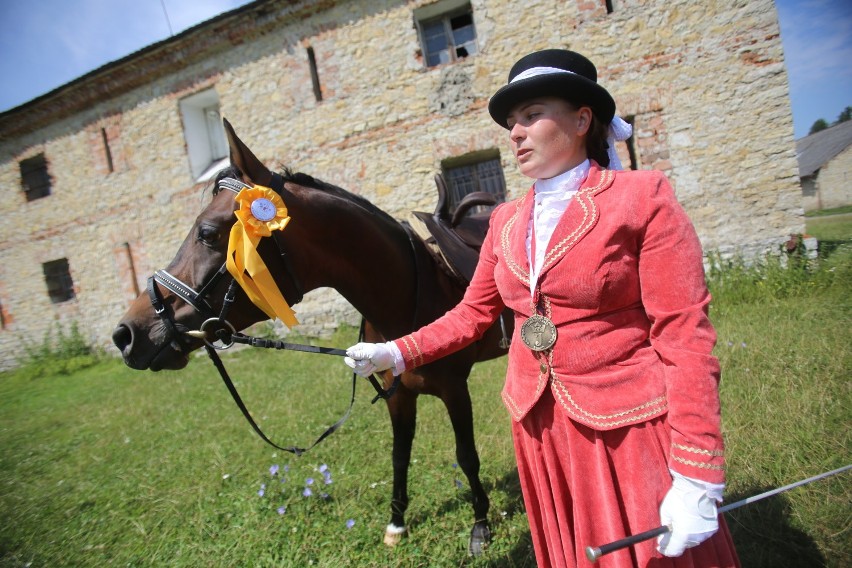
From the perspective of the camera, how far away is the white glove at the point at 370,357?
146 cm

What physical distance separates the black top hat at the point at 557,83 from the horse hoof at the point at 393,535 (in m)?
2.46

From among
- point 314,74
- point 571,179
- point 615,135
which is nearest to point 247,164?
point 571,179

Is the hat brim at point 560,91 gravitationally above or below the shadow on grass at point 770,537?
above

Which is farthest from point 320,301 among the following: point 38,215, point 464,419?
point 38,215

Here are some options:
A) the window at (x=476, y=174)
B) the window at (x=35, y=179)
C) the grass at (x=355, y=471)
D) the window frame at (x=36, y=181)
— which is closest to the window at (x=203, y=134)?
the window frame at (x=36, y=181)

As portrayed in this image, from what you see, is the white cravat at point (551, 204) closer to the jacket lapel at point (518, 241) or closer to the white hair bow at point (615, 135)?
the jacket lapel at point (518, 241)

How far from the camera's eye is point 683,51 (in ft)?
22.0

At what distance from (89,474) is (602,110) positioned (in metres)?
5.60

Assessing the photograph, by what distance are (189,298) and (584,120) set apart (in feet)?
5.25

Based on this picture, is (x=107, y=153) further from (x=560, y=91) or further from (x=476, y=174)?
(x=560, y=91)

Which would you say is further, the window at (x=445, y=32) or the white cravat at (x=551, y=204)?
the window at (x=445, y=32)

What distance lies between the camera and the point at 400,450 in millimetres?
2529

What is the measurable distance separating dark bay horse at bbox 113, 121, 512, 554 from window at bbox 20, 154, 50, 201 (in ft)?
47.9

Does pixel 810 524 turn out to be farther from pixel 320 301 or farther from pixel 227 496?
pixel 320 301
